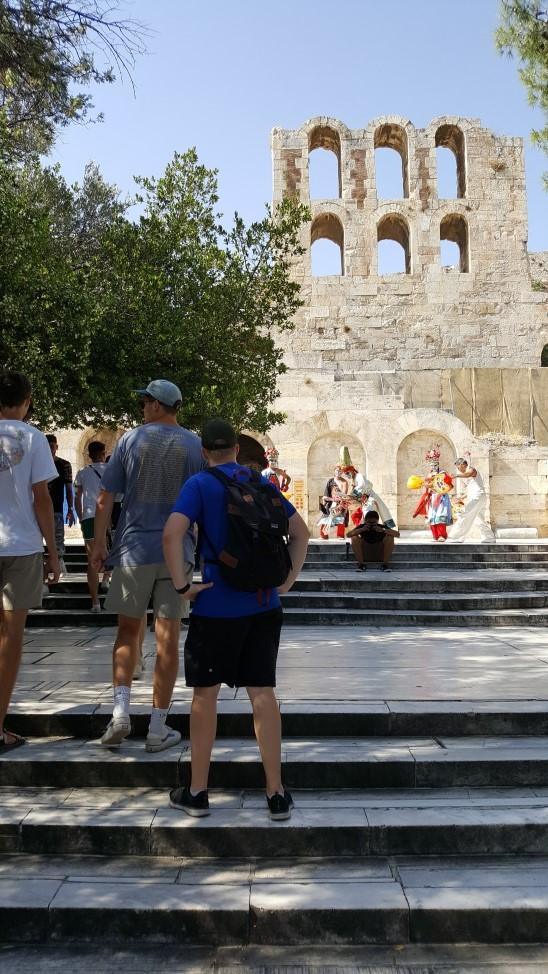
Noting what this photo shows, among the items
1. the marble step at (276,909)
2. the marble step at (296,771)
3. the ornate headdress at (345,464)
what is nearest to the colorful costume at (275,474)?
the ornate headdress at (345,464)

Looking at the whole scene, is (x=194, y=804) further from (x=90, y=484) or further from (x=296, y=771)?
(x=90, y=484)

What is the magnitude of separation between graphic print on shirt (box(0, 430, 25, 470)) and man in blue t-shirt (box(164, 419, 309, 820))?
1222 mm

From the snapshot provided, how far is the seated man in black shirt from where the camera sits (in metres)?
11.9

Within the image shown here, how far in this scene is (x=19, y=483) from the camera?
4.21 meters

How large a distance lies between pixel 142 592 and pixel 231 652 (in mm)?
918

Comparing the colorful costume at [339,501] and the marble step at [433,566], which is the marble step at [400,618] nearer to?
the marble step at [433,566]

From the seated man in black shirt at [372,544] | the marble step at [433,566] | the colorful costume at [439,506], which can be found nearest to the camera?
the seated man in black shirt at [372,544]

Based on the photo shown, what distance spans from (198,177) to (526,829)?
15.7 m

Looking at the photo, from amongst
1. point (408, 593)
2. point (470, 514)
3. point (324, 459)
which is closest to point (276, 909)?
point (408, 593)

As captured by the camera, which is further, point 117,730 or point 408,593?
point 408,593

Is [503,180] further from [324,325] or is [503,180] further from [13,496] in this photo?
[13,496]

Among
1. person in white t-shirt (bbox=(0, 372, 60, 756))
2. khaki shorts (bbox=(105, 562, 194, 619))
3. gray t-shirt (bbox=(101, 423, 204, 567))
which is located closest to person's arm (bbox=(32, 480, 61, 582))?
person in white t-shirt (bbox=(0, 372, 60, 756))

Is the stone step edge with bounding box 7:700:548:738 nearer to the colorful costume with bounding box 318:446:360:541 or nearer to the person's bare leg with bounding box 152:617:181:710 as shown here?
the person's bare leg with bounding box 152:617:181:710

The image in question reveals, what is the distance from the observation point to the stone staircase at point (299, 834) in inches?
114
